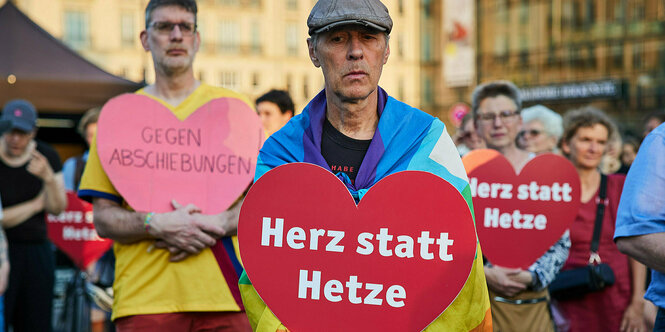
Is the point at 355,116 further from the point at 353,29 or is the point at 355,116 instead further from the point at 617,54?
the point at 617,54

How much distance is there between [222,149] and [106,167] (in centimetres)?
53

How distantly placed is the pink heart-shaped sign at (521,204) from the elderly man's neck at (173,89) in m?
1.58

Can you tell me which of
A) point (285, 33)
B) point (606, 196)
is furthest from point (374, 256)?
point (285, 33)

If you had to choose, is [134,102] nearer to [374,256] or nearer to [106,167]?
[106,167]

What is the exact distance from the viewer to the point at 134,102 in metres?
3.85

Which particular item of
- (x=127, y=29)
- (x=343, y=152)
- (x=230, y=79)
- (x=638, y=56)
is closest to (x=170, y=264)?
(x=343, y=152)

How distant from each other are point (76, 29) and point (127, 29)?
318cm

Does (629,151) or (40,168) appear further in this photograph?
(629,151)

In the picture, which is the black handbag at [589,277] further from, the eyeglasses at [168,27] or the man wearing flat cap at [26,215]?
the man wearing flat cap at [26,215]

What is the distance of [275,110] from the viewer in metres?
5.87

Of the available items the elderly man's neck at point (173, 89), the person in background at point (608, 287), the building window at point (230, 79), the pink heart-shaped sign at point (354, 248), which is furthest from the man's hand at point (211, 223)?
the building window at point (230, 79)

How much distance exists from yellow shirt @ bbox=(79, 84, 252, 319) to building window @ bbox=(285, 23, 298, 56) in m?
55.3

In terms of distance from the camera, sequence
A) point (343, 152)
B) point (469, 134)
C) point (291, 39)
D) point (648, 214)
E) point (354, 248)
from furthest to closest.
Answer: point (291, 39), point (469, 134), point (648, 214), point (343, 152), point (354, 248)

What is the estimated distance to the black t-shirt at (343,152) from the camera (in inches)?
98.7
